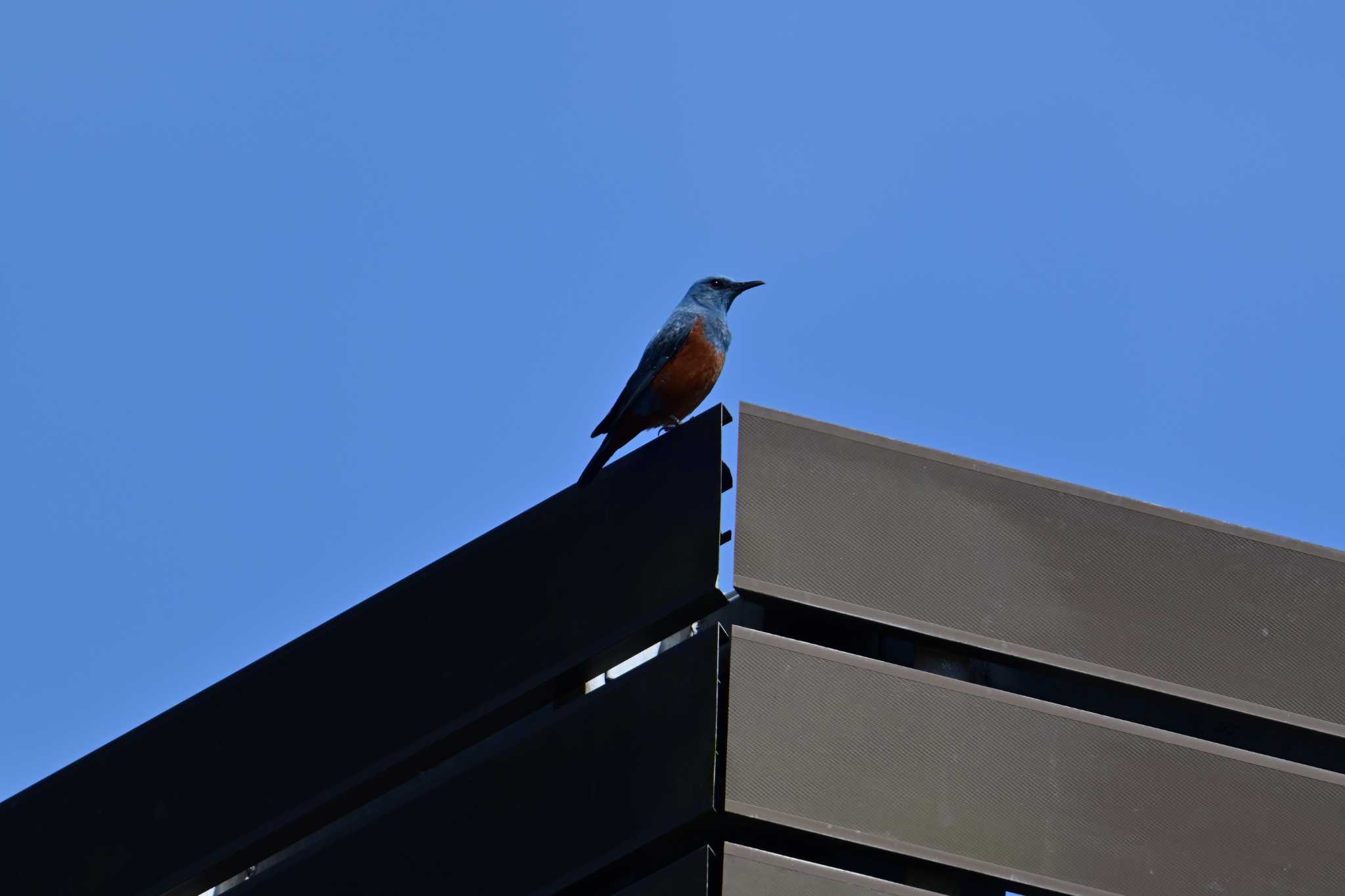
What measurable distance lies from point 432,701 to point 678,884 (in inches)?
102

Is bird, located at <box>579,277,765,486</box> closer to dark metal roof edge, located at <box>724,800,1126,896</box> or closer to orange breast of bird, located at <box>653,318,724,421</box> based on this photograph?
orange breast of bird, located at <box>653,318,724,421</box>

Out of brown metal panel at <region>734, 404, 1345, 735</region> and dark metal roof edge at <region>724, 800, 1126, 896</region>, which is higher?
brown metal panel at <region>734, 404, 1345, 735</region>

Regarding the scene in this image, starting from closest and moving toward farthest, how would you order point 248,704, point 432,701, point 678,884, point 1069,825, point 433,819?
point 678,884
point 1069,825
point 433,819
point 432,701
point 248,704

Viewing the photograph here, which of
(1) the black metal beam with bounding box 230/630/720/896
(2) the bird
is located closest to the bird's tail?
(2) the bird

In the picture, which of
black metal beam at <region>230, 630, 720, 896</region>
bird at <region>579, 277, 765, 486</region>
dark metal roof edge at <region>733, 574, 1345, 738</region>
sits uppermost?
bird at <region>579, 277, 765, 486</region>

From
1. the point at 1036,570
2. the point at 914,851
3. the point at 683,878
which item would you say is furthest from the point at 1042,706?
the point at 683,878

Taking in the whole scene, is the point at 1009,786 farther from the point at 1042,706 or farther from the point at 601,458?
the point at 601,458

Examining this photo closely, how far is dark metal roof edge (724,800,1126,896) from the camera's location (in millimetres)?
9125

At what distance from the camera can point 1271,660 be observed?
10477mm

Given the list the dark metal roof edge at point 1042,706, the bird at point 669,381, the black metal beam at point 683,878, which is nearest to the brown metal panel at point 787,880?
the black metal beam at point 683,878

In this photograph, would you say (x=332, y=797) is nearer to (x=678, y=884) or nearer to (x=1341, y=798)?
(x=678, y=884)

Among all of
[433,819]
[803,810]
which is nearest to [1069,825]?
[803,810]

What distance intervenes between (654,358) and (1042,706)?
130 inches

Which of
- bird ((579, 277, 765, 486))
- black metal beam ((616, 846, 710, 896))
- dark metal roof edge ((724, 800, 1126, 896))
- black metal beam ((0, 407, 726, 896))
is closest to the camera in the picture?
black metal beam ((616, 846, 710, 896))
